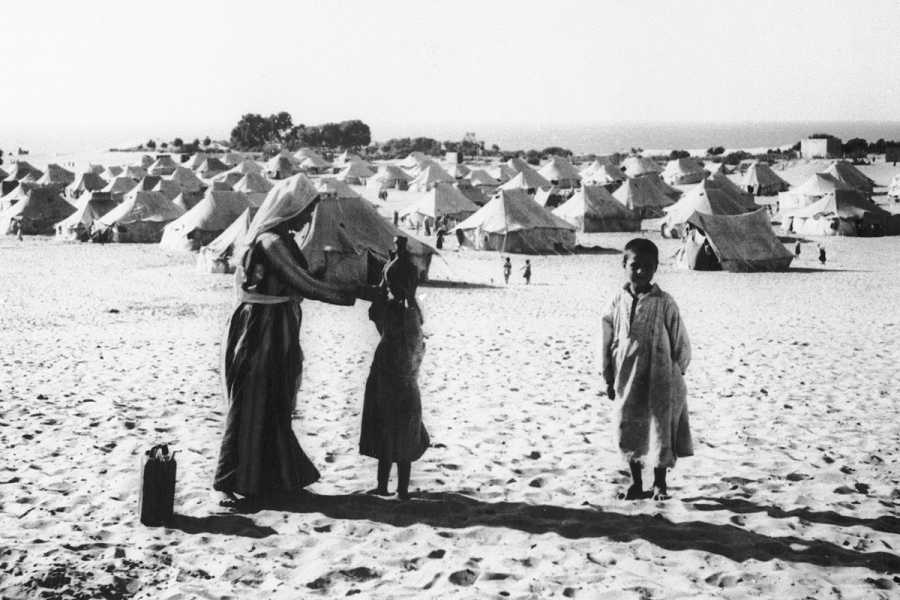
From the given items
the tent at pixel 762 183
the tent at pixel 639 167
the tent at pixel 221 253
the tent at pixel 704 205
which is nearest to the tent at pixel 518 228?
the tent at pixel 704 205

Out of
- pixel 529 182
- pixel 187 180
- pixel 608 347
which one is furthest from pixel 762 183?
pixel 608 347

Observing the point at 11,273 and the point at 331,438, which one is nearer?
the point at 331,438

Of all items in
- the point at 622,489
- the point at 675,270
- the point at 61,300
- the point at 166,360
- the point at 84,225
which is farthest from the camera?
the point at 84,225

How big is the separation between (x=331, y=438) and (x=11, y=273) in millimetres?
22821

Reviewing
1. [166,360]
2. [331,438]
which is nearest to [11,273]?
[166,360]

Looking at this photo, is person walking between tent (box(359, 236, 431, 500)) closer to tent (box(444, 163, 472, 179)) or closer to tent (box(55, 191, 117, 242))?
tent (box(55, 191, 117, 242))

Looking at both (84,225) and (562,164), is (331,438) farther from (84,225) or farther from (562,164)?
(562,164)

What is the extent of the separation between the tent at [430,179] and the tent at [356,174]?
22.2ft

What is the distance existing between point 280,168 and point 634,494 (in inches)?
2568

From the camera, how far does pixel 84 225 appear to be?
37406mm

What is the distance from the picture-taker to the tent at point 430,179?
5750 centimetres

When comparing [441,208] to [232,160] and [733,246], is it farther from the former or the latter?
[232,160]

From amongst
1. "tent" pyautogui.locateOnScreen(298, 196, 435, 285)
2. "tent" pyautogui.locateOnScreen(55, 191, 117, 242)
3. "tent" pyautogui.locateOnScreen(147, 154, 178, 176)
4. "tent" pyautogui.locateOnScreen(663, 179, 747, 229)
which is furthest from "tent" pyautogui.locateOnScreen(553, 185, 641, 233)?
"tent" pyautogui.locateOnScreen(147, 154, 178, 176)

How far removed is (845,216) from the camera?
123 feet
